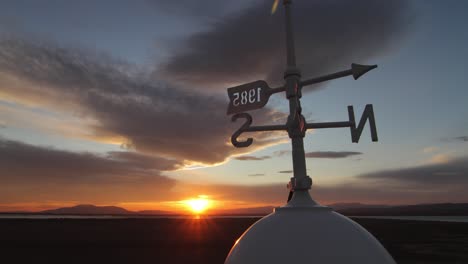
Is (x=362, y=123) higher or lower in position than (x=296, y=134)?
higher

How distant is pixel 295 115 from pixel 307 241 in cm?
150

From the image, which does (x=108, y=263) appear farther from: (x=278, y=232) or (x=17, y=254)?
(x=278, y=232)

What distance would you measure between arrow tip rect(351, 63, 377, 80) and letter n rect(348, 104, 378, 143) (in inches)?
18.2

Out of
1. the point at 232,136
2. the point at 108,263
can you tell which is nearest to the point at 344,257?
the point at 232,136

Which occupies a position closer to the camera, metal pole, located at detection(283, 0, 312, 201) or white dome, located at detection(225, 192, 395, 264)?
white dome, located at detection(225, 192, 395, 264)

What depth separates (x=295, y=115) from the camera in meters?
3.91

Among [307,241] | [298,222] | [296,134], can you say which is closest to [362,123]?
[296,134]

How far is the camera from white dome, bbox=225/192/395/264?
306cm

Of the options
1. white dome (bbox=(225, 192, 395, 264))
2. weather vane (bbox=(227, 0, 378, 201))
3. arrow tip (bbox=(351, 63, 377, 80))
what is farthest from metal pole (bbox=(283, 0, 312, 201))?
arrow tip (bbox=(351, 63, 377, 80))

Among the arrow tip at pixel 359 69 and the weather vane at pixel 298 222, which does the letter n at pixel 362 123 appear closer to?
the weather vane at pixel 298 222

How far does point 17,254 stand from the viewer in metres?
30.6

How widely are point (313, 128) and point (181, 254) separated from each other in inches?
1148

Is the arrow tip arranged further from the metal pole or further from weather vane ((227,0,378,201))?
the metal pole

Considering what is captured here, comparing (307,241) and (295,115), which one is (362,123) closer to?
(295,115)
